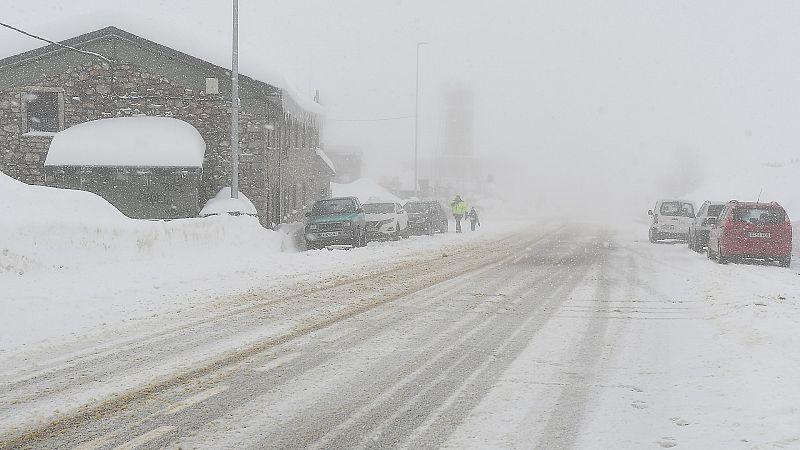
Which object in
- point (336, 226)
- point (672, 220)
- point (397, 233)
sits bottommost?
point (397, 233)

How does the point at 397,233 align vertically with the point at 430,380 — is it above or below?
below

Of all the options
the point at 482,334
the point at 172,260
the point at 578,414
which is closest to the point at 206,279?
the point at 172,260

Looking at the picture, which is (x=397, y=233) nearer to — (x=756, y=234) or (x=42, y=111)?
(x=42, y=111)

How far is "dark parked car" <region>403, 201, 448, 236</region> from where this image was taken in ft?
120

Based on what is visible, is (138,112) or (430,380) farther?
(138,112)

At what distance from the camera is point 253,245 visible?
75.4ft

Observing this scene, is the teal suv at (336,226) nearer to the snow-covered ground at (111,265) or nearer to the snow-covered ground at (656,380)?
the snow-covered ground at (111,265)

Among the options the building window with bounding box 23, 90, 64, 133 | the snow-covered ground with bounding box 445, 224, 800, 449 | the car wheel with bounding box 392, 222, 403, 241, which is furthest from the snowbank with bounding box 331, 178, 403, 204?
the snow-covered ground with bounding box 445, 224, 800, 449

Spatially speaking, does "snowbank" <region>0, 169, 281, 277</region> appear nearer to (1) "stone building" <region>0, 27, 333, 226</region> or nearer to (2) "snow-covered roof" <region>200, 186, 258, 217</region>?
(2) "snow-covered roof" <region>200, 186, 258, 217</region>

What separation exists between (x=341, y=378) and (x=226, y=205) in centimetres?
2077

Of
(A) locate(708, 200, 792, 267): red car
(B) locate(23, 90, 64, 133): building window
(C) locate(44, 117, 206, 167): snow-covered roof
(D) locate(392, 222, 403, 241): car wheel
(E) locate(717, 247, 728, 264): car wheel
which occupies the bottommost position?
(D) locate(392, 222, 403, 241): car wheel

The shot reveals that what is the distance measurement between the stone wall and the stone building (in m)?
0.04

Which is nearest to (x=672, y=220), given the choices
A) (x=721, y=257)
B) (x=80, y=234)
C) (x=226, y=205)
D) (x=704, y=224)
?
(x=704, y=224)

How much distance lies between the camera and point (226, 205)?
2656 centimetres
